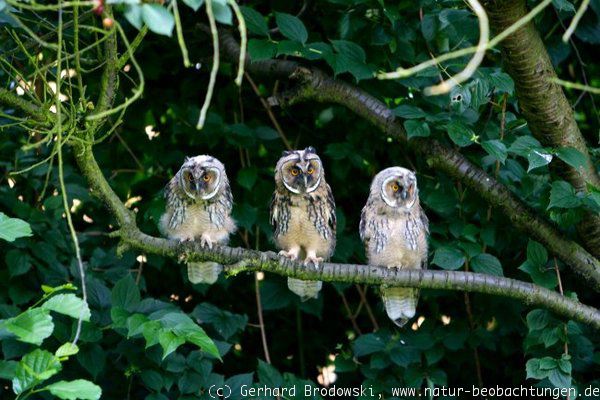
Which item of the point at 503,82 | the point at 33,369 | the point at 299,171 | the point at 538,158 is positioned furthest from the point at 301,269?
the point at 33,369

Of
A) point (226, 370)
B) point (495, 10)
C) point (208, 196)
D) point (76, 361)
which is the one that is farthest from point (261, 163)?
point (495, 10)

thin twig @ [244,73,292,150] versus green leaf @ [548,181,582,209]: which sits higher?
thin twig @ [244,73,292,150]

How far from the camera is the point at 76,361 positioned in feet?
14.2

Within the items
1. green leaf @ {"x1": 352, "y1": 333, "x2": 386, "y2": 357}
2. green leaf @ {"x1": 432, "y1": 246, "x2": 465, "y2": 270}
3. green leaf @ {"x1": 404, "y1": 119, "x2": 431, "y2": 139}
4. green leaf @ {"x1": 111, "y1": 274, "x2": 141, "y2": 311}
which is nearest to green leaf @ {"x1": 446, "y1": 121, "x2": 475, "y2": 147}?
green leaf @ {"x1": 404, "y1": 119, "x2": 431, "y2": 139}

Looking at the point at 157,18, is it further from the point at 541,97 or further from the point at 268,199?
the point at 268,199

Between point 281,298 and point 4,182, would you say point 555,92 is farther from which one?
point 4,182

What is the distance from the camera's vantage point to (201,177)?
4.75 m

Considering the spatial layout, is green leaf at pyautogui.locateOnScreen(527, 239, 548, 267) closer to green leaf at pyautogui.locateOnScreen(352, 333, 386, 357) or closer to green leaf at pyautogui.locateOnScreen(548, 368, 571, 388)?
green leaf at pyautogui.locateOnScreen(548, 368, 571, 388)

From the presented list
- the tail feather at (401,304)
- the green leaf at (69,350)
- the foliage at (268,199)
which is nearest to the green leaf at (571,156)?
the foliage at (268,199)

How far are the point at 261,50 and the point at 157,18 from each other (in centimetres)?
213

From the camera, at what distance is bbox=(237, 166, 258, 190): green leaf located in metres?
5.00

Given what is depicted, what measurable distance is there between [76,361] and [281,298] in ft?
4.14

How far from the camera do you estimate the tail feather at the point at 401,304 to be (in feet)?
16.1

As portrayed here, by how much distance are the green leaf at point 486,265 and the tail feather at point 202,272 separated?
55.6 inches
